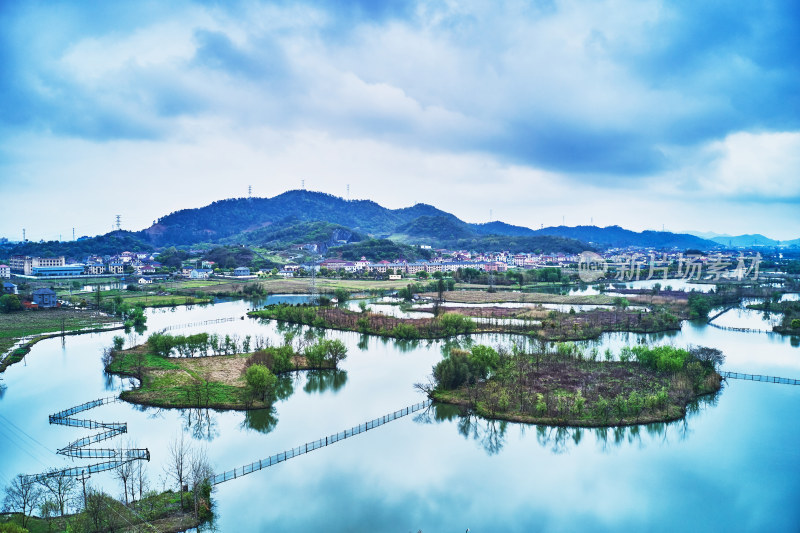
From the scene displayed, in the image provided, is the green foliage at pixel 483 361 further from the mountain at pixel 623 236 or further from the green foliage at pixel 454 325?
the mountain at pixel 623 236

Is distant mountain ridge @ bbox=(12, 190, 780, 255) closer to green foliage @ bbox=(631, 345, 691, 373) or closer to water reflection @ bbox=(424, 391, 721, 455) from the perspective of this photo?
green foliage @ bbox=(631, 345, 691, 373)

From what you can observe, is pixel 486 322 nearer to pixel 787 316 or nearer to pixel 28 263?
→ pixel 787 316

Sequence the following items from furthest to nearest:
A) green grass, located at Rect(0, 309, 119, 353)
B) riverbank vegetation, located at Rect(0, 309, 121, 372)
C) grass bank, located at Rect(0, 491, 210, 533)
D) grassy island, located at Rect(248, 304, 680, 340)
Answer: grassy island, located at Rect(248, 304, 680, 340) → green grass, located at Rect(0, 309, 119, 353) → riverbank vegetation, located at Rect(0, 309, 121, 372) → grass bank, located at Rect(0, 491, 210, 533)

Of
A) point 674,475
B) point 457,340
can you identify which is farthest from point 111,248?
point 674,475

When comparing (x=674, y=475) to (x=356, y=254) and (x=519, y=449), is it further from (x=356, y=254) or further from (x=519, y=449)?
(x=356, y=254)

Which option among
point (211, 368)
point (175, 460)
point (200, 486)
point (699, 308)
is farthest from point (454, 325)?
point (200, 486)

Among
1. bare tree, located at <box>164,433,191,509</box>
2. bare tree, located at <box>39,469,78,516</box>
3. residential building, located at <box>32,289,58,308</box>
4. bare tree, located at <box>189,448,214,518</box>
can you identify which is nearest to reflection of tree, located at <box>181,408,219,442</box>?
bare tree, located at <box>164,433,191,509</box>
